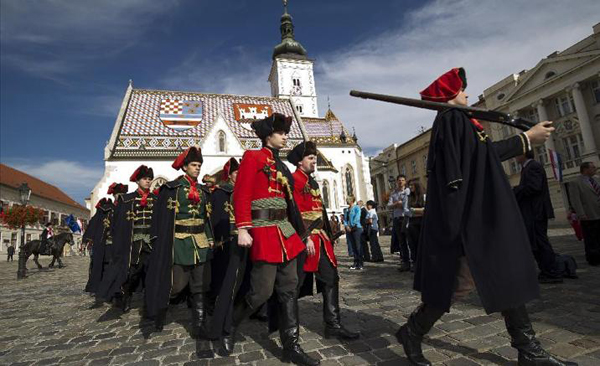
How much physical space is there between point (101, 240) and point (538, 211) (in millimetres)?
7507

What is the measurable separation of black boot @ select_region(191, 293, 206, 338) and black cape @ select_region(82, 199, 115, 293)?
2943 millimetres

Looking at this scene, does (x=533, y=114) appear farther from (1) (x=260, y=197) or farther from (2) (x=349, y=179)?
(1) (x=260, y=197)

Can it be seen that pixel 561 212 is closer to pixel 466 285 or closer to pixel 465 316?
pixel 465 316

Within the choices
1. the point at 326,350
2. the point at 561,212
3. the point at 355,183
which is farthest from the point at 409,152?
the point at 326,350

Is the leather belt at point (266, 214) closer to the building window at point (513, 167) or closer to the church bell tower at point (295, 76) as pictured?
the building window at point (513, 167)

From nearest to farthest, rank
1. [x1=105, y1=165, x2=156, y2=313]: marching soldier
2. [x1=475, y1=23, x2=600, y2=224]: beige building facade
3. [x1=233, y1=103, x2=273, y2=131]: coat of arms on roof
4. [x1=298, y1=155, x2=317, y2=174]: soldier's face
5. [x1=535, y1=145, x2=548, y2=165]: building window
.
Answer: [x1=298, y1=155, x2=317, y2=174]: soldier's face < [x1=105, y1=165, x2=156, y2=313]: marching soldier < [x1=475, y1=23, x2=600, y2=224]: beige building facade < [x1=535, y1=145, x2=548, y2=165]: building window < [x1=233, y1=103, x2=273, y2=131]: coat of arms on roof

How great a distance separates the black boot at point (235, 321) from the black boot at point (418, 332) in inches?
51.7

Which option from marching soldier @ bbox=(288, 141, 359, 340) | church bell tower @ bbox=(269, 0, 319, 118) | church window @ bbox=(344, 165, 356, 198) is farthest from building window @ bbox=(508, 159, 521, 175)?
marching soldier @ bbox=(288, 141, 359, 340)

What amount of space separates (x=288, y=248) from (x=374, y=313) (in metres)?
1.82

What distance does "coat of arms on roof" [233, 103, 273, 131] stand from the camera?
1287 inches

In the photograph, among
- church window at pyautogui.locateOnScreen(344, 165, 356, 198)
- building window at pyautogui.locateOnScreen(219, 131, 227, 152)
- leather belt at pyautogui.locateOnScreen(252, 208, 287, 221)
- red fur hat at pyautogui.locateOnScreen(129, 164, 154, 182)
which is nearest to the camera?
leather belt at pyautogui.locateOnScreen(252, 208, 287, 221)

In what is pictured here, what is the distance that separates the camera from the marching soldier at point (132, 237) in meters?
5.04

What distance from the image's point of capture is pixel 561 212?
23469 mm

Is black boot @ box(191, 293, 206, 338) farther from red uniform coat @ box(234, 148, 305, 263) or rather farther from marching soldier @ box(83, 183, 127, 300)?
marching soldier @ box(83, 183, 127, 300)
